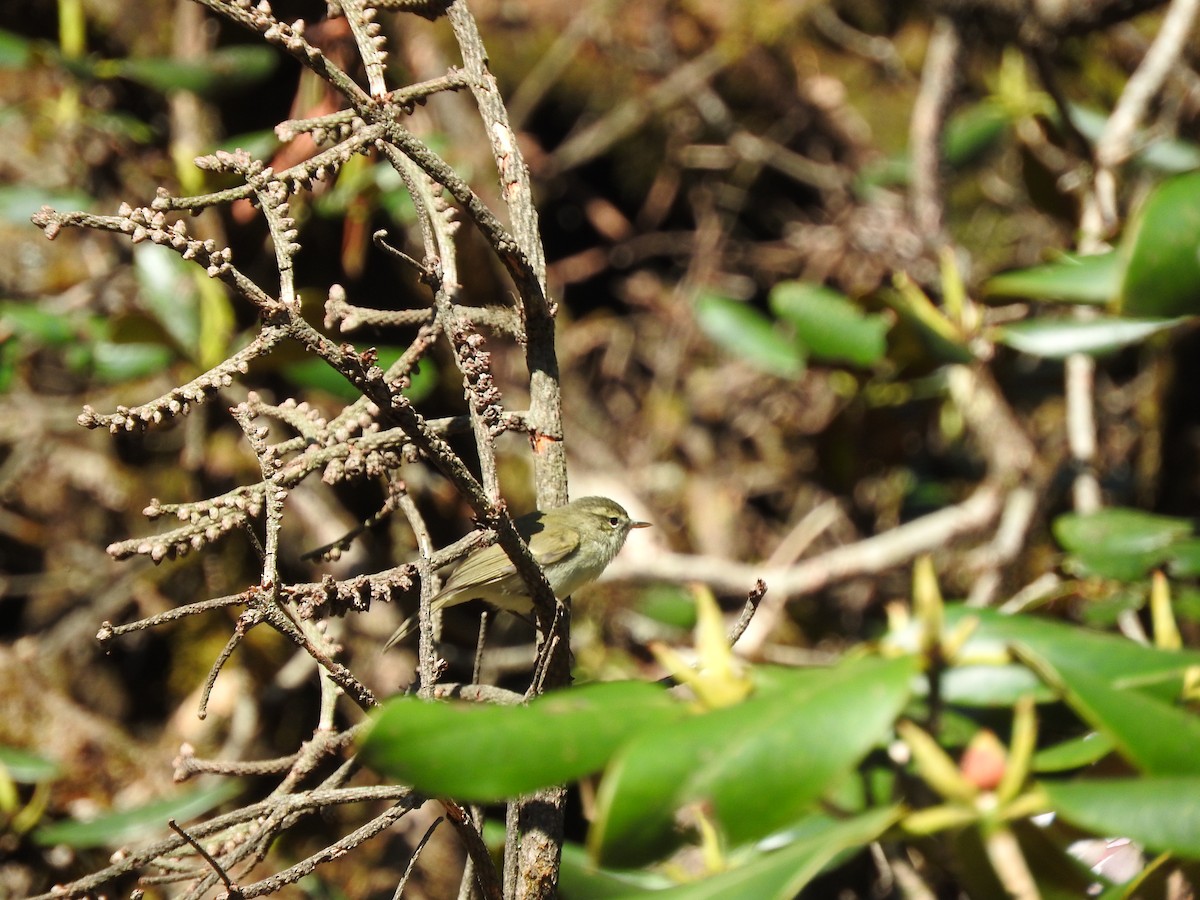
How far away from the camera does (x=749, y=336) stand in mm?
2844

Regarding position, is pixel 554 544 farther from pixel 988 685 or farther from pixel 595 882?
pixel 988 685

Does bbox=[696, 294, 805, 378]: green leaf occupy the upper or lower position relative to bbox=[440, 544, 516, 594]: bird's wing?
upper

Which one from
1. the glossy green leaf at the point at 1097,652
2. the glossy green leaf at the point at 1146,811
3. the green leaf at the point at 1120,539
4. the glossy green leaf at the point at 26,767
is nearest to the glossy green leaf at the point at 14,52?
the glossy green leaf at the point at 26,767

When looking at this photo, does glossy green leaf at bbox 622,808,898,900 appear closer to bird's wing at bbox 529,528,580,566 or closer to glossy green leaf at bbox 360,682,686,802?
glossy green leaf at bbox 360,682,686,802

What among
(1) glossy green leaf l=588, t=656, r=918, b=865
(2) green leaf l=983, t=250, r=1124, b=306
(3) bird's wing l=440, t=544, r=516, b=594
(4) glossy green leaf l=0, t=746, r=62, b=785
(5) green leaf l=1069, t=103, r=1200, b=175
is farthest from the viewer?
(5) green leaf l=1069, t=103, r=1200, b=175

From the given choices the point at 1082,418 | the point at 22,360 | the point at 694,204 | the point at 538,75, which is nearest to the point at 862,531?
the point at 1082,418

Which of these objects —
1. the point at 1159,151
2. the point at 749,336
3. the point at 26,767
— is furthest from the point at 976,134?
the point at 26,767

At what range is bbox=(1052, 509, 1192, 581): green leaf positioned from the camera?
194cm

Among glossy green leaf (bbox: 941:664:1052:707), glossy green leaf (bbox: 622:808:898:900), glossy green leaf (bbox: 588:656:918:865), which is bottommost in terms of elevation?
glossy green leaf (bbox: 941:664:1052:707)

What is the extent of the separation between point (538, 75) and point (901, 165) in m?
1.38

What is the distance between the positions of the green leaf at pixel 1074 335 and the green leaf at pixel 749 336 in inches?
25.4

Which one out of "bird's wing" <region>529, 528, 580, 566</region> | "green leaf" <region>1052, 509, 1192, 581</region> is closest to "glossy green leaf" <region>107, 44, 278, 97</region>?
"bird's wing" <region>529, 528, 580, 566</region>

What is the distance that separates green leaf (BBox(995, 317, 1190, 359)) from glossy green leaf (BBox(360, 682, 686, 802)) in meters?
1.65

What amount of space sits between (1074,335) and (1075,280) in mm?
293
